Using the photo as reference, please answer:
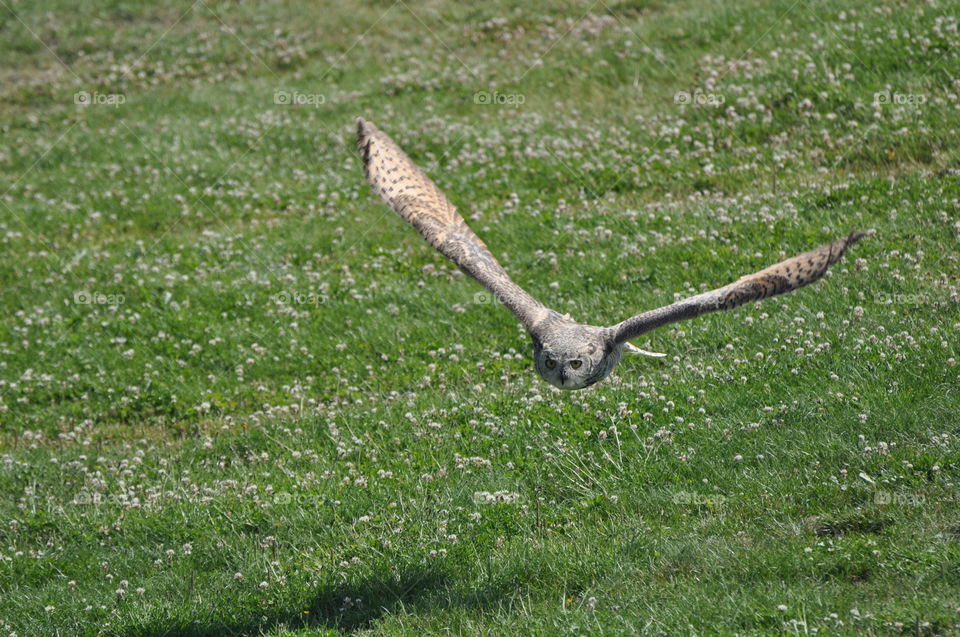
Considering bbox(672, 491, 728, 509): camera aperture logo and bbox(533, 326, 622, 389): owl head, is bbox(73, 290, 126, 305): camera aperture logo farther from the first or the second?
bbox(672, 491, 728, 509): camera aperture logo

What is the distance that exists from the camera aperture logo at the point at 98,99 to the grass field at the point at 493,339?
0.10 m

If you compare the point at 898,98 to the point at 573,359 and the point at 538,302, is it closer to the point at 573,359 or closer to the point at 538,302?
the point at 538,302

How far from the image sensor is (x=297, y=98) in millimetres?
20234

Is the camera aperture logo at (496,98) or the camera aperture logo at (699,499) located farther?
the camera aperture logo at (496,98)

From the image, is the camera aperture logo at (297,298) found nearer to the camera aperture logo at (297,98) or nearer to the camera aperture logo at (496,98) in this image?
the camera aperture logo at (496,98)

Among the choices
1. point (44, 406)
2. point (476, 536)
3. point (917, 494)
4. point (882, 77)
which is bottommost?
point (44, 406)

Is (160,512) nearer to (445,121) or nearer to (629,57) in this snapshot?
(445,121)

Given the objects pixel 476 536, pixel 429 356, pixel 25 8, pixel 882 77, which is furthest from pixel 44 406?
pixel 25 8

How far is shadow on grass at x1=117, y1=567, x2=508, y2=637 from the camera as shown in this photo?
814cm

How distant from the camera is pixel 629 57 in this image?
61.2 ft

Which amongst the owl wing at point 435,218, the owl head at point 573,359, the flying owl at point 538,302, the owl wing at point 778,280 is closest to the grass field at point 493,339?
the owl head at point 573,359

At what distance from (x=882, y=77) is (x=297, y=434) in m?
10.9

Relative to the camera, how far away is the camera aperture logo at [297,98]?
19.9 meters

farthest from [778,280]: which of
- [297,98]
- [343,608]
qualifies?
[297,98]
